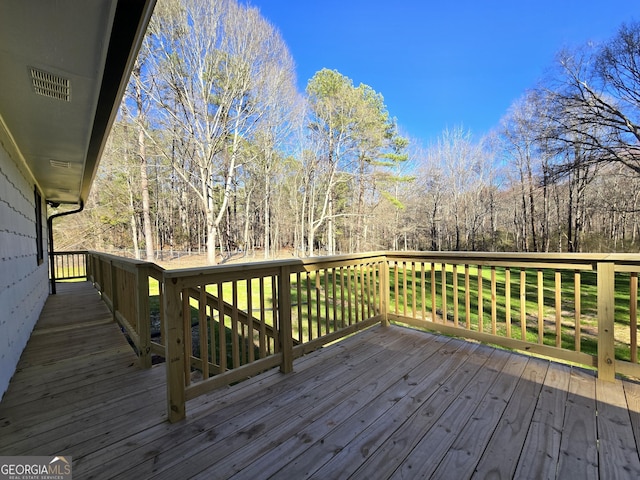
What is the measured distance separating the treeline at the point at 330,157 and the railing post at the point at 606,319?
32.6 feet

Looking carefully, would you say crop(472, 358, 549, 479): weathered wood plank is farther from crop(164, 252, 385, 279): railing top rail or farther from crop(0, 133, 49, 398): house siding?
crop(0, 133, 49, 398): house siding

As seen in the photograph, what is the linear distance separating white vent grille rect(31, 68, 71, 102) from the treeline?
9573mm

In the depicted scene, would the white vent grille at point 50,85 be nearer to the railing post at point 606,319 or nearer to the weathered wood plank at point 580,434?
the weathered wood plank at point 580,434

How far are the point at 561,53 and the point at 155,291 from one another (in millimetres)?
15294

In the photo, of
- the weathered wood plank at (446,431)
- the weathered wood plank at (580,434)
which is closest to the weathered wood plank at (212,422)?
the weathered wood plank at (446,431)

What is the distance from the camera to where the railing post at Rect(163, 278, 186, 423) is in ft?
5.65

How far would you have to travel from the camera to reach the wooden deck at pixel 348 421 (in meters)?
1.40

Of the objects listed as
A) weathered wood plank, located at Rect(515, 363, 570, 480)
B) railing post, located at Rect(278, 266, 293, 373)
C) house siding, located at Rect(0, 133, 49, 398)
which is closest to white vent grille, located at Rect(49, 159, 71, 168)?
house siding, located at Rect(0, 133, 49, 398)

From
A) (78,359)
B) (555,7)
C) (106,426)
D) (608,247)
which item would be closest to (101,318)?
(78,359)

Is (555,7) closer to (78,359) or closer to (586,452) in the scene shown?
(586,452)

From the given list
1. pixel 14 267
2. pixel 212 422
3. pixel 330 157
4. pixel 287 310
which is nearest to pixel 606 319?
pixel 287 310

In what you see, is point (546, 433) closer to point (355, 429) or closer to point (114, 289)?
point (355, 429)

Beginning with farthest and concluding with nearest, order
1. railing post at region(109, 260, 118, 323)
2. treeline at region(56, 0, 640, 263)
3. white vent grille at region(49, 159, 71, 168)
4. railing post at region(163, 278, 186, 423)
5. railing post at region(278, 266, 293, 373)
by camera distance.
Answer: treeline at region(56, 0, 640, 263)
white vent grille at region(49, 159, 71, 168)
railing post at region(109, 260, 118, 323)
railing post at region(278, 266, 293, 373)
railing post at region(163, 278, 186, 423)

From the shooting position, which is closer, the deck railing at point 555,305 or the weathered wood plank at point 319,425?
the weathered wood plank at point 319,425
